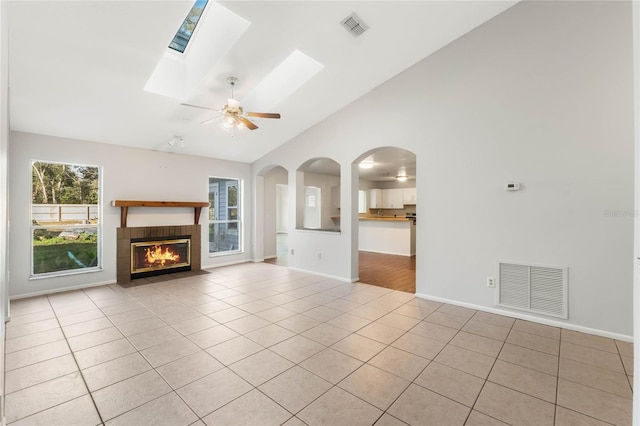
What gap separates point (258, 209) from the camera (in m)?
7.11

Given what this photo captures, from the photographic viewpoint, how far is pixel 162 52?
3.09 meters

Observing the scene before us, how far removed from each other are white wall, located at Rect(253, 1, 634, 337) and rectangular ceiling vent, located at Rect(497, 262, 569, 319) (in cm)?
10

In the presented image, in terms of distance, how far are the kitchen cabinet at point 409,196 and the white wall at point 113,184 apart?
19.0 ft

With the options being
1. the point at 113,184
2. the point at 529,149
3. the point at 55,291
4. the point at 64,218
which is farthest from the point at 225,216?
the point at 529,149

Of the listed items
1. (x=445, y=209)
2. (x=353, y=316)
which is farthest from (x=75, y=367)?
(x=445, y=209)

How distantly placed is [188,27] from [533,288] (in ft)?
16.8

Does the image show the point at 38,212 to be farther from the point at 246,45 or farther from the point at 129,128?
the point at 246,45

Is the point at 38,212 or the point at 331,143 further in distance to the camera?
the point at 331,143

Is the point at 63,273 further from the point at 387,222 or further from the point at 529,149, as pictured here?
the point at 387,222

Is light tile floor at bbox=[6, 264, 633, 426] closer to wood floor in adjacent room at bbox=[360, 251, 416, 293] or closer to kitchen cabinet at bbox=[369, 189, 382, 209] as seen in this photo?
wood floor in adjacent room at bbox=[360, 251, 416, 293]

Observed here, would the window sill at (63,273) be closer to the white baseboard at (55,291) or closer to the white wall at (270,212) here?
the white baseboard at (55,291)

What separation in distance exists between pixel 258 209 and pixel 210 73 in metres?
3.94

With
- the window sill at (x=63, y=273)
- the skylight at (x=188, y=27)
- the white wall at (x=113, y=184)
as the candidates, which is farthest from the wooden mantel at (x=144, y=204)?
the skylight at (x=188, y=27)

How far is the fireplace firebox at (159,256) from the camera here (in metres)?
5.34
